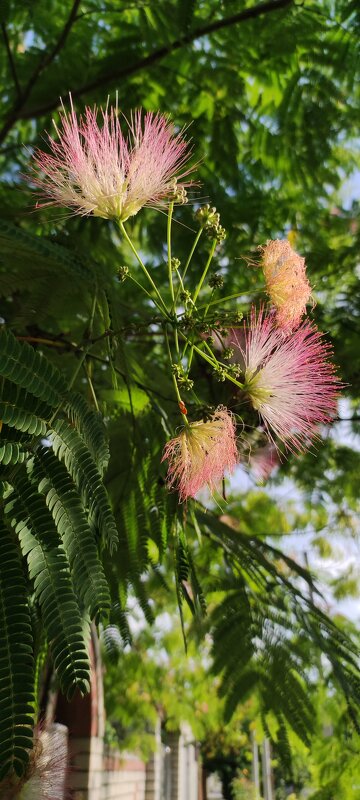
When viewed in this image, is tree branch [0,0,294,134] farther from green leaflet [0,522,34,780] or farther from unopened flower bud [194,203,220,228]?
green leaflet [0,522,34,780]

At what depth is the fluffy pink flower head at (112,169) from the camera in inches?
48.4

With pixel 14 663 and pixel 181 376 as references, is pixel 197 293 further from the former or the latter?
pixel 14 663

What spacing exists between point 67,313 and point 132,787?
33.0ft

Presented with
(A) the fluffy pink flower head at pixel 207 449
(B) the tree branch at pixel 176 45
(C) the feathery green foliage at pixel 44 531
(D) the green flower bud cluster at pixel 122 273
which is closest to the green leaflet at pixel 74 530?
(C) the feathery green foliage at pixel 44 531

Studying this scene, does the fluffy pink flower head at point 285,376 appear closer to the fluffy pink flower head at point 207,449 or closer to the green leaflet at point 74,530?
the fluffy pink flower head at point 207,449

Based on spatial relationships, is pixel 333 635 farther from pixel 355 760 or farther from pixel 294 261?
pixel 355 760

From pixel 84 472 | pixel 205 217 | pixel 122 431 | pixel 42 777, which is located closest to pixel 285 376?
pixel 205 217

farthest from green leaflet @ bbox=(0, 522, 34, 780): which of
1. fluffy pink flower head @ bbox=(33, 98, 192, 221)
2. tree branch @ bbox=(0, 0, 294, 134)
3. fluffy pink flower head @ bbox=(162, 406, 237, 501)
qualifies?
tree branch @ bbox=(0, 0, 294, 134)

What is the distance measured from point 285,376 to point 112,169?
0.50m

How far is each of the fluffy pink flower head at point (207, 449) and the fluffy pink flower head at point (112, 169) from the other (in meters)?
0.42

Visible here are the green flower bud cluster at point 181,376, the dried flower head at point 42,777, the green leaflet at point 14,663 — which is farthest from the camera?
the dried flower head at point 42,777

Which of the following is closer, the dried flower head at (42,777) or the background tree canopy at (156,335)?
the background tree canopy at (156,335)

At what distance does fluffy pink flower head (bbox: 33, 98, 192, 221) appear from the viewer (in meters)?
1.23

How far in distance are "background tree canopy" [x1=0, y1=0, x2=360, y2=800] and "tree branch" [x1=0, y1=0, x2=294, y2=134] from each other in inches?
0.5
